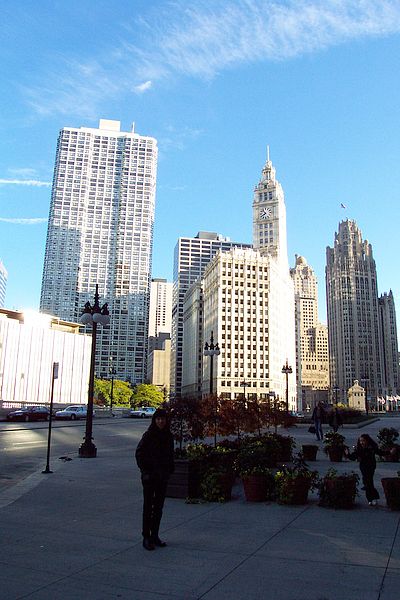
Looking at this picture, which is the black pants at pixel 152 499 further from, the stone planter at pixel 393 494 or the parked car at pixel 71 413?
the parked car at pixel 71 413

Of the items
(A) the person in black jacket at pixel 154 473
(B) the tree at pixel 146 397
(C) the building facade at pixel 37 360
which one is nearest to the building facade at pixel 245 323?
(B) the tree at pixel 146 397

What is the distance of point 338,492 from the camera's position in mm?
8906

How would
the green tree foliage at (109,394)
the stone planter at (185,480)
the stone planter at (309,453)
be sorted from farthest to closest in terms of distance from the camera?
1. the green tree foliage at (109,394)
2. the stone planter at (309,453)
3. the stone planter at (185,480)

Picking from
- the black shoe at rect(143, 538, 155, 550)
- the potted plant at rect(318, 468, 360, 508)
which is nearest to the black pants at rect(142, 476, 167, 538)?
the black shoe at rect(143, 538, 155, 550)

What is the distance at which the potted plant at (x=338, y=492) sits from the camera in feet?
29.3

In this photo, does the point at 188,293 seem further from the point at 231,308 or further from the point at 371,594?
the point at 371,594

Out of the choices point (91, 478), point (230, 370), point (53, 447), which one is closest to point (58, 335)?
point (230, 370)

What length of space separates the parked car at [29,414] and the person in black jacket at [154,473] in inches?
1641

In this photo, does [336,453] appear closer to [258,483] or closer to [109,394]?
[258,483]

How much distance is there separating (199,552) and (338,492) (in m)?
3.53

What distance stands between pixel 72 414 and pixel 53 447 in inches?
1206

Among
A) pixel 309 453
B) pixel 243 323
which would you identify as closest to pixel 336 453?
pixel 309 453

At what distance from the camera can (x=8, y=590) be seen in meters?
5.05

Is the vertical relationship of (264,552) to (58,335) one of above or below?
below
